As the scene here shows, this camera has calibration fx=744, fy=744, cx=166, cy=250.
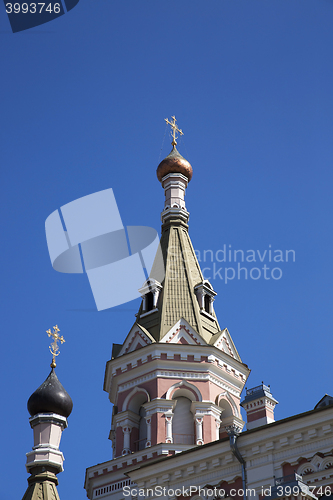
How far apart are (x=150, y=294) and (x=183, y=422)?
507 centimetres

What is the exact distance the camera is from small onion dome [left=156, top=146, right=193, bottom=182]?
29531mm

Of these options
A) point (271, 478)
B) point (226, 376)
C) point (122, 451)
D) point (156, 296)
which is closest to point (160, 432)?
point (122, 451)

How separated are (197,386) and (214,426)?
129 centimetres

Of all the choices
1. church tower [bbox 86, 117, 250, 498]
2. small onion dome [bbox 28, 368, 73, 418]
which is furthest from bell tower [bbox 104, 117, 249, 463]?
small onion dome [bbox 28, 368, 73, 418]

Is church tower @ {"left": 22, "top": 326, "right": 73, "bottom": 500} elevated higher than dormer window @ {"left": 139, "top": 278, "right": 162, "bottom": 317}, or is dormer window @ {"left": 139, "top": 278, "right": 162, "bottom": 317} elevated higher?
dormer window @ {"left": 139, "top": 278, "right": 162, "bottom": 317}

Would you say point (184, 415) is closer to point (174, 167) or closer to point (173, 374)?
point (173, 374)

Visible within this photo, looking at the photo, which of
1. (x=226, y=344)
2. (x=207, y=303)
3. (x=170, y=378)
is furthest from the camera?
(x=207, y=303)

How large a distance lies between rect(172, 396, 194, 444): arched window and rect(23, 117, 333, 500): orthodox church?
3 cm

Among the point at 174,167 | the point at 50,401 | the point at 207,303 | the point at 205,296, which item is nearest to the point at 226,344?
the point at 207,303

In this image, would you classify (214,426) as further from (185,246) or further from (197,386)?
(185,246)

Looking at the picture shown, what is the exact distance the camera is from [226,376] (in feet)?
74.7

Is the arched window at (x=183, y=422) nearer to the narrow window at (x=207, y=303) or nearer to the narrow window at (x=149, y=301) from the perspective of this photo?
the narrow window at (x=149, y=301)

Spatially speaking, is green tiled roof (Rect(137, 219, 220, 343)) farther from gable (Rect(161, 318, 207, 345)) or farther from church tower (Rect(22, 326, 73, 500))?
church tower (Rect(22, 326, 73, 500))

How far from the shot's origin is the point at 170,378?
21891 millimetres
